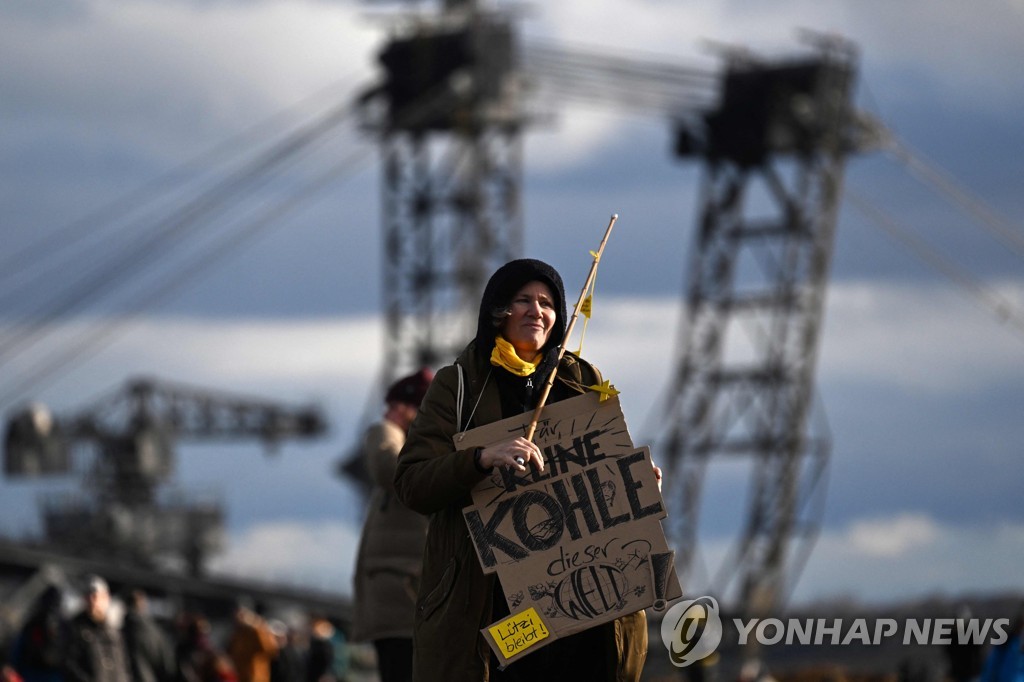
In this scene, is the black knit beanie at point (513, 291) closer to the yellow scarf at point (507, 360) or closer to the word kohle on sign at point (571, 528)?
the yellow scarf at point (507, 360)

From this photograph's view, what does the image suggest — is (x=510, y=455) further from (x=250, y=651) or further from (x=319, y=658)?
(x=319, y=658)

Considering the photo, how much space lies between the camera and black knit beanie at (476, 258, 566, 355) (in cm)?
567

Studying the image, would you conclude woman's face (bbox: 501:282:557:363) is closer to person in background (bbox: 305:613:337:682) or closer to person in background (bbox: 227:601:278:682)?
person in background (bbox: 227:601:278:682)

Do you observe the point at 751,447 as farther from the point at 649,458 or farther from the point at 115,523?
the point at 649,458

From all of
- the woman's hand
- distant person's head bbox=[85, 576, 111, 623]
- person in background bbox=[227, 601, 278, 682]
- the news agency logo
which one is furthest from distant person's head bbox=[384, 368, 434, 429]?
person in background bbox=[227, 601, 278, 682]

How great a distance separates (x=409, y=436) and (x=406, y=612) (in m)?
2.29

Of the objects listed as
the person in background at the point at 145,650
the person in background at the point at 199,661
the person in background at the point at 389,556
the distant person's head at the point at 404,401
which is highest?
the distant person's head at the point at 404,401

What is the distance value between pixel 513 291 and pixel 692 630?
270 cm

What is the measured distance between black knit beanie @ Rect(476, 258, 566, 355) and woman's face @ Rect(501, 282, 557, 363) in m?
0.02

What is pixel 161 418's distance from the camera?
246 feet

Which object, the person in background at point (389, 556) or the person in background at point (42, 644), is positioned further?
the person in background at point (42, 644)

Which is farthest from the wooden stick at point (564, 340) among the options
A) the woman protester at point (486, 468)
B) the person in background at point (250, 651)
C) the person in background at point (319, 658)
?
the person in background at point (319, 658)

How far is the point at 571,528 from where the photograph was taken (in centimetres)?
570
